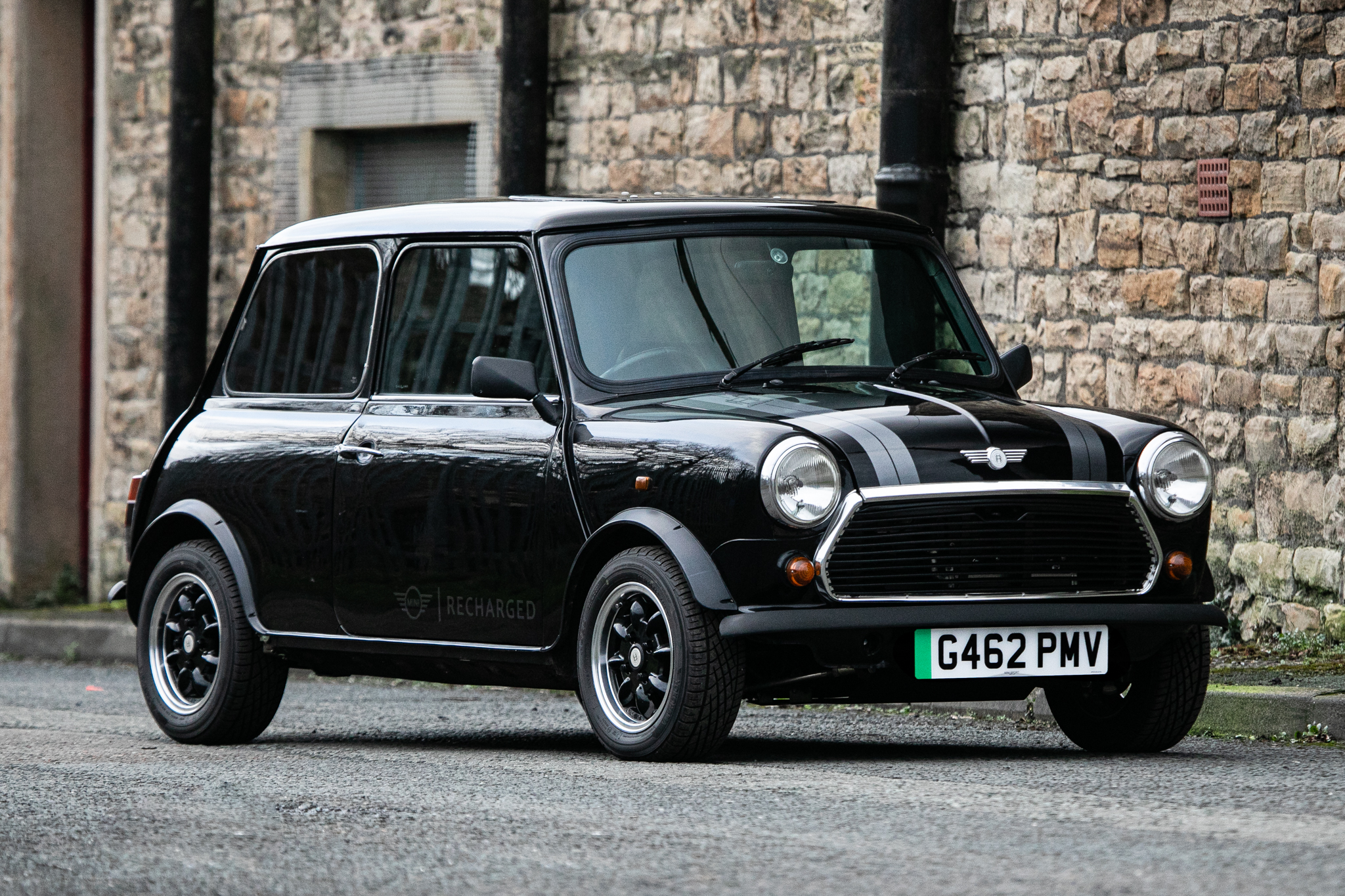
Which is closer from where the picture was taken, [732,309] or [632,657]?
[632,657]

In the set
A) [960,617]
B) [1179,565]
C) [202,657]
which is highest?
[1179,565]

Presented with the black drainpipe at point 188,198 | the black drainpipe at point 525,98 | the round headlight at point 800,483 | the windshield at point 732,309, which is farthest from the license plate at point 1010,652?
the black drainpipe at point 188,198

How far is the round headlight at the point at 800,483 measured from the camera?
21.3 ft

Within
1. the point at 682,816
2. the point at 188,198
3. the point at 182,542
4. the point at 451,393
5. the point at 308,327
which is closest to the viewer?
the point at 682,816

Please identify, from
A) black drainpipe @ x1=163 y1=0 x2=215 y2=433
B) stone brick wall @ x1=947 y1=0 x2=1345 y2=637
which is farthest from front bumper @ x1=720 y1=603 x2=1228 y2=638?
black drainpipe @ x1=163 y1=0 x2=215 y2=433

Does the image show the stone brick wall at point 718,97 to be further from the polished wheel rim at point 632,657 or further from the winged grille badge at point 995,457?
the winged grille badge at point 995,457

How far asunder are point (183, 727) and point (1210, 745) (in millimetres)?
3758

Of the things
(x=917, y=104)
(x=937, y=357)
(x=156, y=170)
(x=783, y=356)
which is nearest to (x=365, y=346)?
(x=783, y=356)

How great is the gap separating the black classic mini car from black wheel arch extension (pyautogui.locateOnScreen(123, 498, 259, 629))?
0.01m

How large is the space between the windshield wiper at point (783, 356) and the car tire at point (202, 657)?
87.5 inches

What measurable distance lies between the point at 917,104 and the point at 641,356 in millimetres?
4970

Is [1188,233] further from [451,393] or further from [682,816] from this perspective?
[682,816]

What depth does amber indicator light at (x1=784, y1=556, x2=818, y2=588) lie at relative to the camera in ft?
21.3

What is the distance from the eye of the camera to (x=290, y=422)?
838 centimetres
